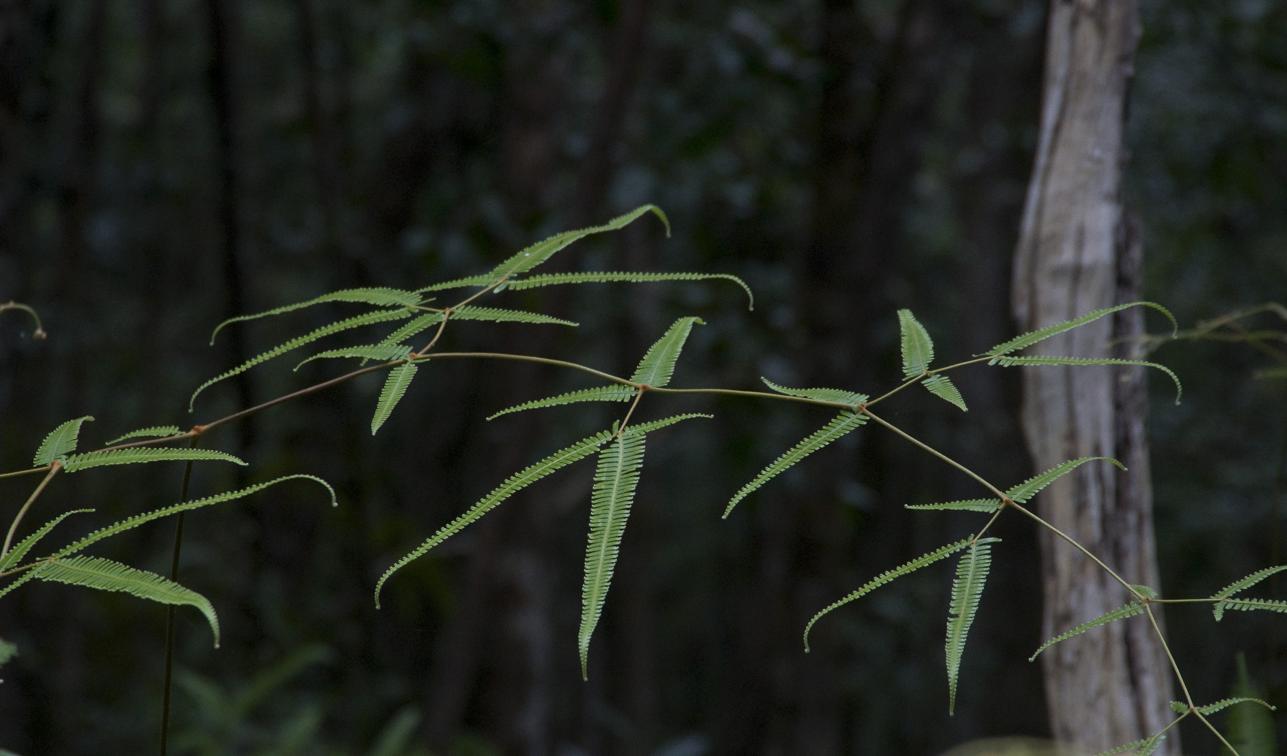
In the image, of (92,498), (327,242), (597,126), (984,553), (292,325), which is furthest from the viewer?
(92,498)

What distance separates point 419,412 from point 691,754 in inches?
103

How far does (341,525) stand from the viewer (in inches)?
155

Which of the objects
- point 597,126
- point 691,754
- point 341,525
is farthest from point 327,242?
point 691,754

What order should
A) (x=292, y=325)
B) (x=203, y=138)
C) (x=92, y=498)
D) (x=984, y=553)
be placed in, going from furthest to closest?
(x=203, y=138) → (x=92, y=498) → (x=292, y=325) → (x=984, y=553)

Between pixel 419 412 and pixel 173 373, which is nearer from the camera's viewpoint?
pixel 419 412

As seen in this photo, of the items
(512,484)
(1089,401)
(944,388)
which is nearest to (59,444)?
(512,484)

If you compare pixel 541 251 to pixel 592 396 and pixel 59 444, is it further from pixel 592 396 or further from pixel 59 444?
pixel 59 444

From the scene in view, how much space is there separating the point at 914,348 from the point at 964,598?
0.20 metres

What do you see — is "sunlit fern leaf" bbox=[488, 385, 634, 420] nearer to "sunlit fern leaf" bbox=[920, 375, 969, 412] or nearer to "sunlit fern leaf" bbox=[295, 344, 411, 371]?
"sunlit fern leaf" bbox=[295, 344, 411, 371]

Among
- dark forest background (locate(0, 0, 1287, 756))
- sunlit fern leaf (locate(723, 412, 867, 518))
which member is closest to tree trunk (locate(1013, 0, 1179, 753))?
dark forest background (locate(0, 0, 1287, 756))

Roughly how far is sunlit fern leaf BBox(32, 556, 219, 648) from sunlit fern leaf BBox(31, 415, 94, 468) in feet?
0.35

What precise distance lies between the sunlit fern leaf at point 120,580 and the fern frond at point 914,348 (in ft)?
1.66

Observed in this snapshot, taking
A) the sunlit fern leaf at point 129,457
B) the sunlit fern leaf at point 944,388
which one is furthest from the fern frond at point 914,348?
the sunlit fern leaf at point 129,457

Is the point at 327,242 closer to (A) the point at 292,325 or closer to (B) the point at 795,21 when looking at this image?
(A) the point at 292,325
